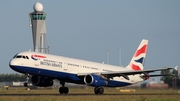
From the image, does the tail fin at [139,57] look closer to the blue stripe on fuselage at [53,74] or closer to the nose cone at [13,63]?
the blue stripe on fuselage at [53,74]

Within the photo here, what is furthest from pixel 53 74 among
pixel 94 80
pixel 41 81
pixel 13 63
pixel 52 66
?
pixel 13 63

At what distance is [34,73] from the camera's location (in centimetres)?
5544

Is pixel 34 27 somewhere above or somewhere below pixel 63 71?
above

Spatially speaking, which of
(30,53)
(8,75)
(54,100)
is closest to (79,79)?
(30,53)

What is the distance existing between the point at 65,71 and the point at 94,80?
11.0 feet

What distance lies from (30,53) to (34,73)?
220 cm

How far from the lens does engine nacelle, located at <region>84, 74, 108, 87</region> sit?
5709 centimetres

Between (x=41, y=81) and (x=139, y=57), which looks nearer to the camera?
(x=41, y=81)

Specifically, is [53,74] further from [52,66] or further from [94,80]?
[94,80]

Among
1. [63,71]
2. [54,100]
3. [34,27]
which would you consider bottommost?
[54,100]

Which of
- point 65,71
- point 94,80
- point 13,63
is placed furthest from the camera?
point 65,71

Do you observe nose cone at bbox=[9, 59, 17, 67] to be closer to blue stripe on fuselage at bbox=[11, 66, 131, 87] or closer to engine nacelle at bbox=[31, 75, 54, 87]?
blue stripe on fuselage at bbox=[11, 66, 131, 87]

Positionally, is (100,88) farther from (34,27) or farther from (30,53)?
(34,27)

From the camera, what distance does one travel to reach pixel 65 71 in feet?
188
